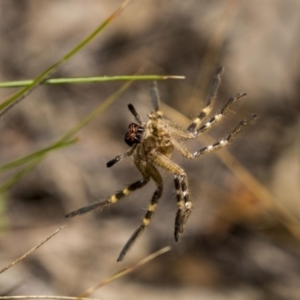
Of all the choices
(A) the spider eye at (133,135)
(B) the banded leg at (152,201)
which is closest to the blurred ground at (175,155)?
(B) the banded leg at (152,201)

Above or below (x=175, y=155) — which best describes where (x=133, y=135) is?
below

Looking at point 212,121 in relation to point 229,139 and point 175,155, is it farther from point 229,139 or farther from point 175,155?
point 175,155

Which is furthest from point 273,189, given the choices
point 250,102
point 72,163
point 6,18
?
point 6,18

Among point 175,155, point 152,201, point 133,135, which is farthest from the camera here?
point 175,155

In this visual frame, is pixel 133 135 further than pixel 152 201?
No

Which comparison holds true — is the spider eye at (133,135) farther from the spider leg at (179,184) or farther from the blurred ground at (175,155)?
the blurred ground at (175,155)

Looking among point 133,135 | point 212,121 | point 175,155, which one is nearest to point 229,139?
point 212,121

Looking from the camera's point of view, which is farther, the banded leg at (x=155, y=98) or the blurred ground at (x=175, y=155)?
the blurred ground at (x=175, y=155)

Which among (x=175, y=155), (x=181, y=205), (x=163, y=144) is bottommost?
(x=181, y=205)
